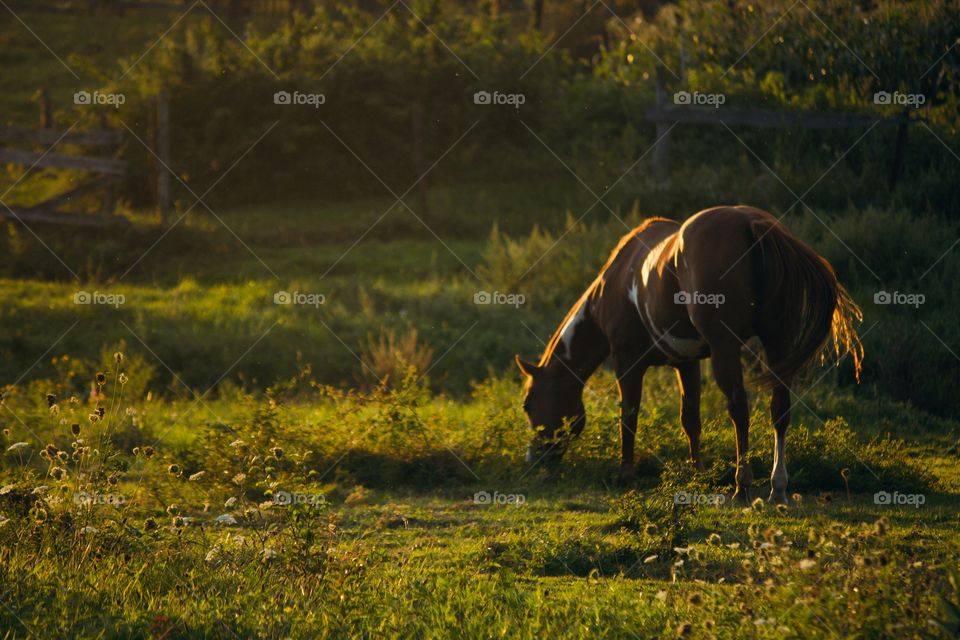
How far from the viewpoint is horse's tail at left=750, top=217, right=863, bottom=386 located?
796cm

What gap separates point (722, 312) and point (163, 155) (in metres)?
16.4

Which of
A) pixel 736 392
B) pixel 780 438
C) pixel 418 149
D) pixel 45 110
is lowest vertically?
pixel 780 438

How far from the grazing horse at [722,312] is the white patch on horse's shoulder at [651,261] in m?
0.01

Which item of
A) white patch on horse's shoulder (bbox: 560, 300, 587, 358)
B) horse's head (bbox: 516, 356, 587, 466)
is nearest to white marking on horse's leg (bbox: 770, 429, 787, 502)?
horse's head (bbox: 516, 356, 587, 466)

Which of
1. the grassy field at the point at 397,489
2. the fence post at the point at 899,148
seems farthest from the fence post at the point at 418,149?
the fence post at the point at 899,148

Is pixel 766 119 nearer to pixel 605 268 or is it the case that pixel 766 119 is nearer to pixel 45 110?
pixel 605 268

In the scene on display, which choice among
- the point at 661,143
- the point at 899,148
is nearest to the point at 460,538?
the point at 899,148

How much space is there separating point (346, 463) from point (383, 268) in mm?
10552

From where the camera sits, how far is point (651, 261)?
9070mm

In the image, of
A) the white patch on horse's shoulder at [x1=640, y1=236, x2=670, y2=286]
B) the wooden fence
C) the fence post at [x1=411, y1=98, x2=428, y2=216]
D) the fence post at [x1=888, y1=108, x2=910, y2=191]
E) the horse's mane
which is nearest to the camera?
the white patch on horse's shoulder at [x1=640, y1=236, x2=670, y2=286]

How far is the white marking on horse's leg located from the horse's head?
82.9 inches

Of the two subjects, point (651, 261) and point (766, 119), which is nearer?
point (651, 261)

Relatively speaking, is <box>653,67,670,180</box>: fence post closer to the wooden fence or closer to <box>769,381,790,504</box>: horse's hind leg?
the wooden fence

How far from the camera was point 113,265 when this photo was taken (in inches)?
802
